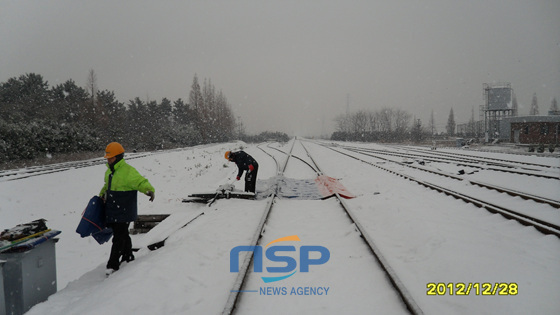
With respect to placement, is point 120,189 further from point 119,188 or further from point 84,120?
point 84,120

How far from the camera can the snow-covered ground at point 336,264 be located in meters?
3.38

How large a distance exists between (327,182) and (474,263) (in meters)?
6.86

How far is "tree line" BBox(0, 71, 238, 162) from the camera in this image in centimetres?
1980

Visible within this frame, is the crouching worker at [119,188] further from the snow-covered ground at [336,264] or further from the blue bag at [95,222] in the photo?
the snow-covered ground at [336,264]

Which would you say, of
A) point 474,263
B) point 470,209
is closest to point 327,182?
point 470,209

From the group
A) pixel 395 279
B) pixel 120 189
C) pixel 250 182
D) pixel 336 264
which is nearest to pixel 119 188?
pixel 120 189

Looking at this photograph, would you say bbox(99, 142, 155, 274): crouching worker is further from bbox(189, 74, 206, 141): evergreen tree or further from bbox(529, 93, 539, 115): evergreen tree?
bbox(529, 93, 539, 115): evergreen tree

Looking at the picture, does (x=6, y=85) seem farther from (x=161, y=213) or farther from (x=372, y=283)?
(x=372, y=283)
